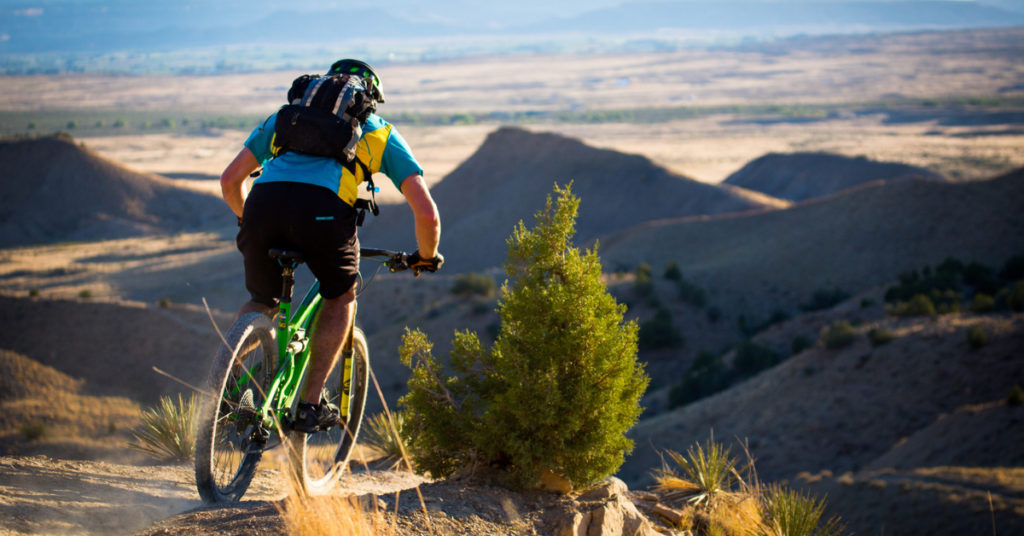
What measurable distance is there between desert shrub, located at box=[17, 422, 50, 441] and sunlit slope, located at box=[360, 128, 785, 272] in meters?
19.3

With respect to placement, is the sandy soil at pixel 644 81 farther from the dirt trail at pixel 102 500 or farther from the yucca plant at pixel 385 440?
the dirt trail at pixel 102 500

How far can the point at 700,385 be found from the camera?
15805 mm

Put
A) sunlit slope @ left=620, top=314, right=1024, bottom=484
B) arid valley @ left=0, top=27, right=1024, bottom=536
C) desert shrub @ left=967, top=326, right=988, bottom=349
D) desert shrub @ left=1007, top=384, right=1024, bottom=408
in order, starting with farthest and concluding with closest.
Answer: desert shrub @ left=967, top=326, right=988, bottom=349, sunlit slope @ left=620, top=314, right=1024, bottom=484, desert shrub @ left=1007, top=384, right=1024, bottom=408, arid valley @ left=0, top=27, right=1024, bottom=536

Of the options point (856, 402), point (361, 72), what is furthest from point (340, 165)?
point (856, 402)

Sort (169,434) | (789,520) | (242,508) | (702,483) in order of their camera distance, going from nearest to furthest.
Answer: (242,508)
(789,520)
(702,483)
(169,434)

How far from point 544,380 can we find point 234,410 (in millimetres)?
1442

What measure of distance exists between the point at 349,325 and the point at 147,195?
48482 millimetres

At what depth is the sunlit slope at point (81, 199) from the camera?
41.5 metres

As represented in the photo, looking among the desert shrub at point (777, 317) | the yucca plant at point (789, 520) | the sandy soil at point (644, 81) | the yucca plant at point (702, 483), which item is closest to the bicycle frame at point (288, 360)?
the yucca plant at point (702, 483)

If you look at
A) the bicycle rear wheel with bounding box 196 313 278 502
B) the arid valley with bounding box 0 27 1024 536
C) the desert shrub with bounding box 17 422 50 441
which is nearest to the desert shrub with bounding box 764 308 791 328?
the arid valley with bounding box 0 27 1024 536

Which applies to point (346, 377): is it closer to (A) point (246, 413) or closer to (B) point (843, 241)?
(A) point (246, 413)

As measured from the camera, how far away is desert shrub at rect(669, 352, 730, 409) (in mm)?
15648

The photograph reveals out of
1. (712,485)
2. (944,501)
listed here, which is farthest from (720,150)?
(712,485)

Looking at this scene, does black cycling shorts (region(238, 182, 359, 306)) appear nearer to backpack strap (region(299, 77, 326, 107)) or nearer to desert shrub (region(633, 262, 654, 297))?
backpack strap (region(299, 77, 326, 107))
